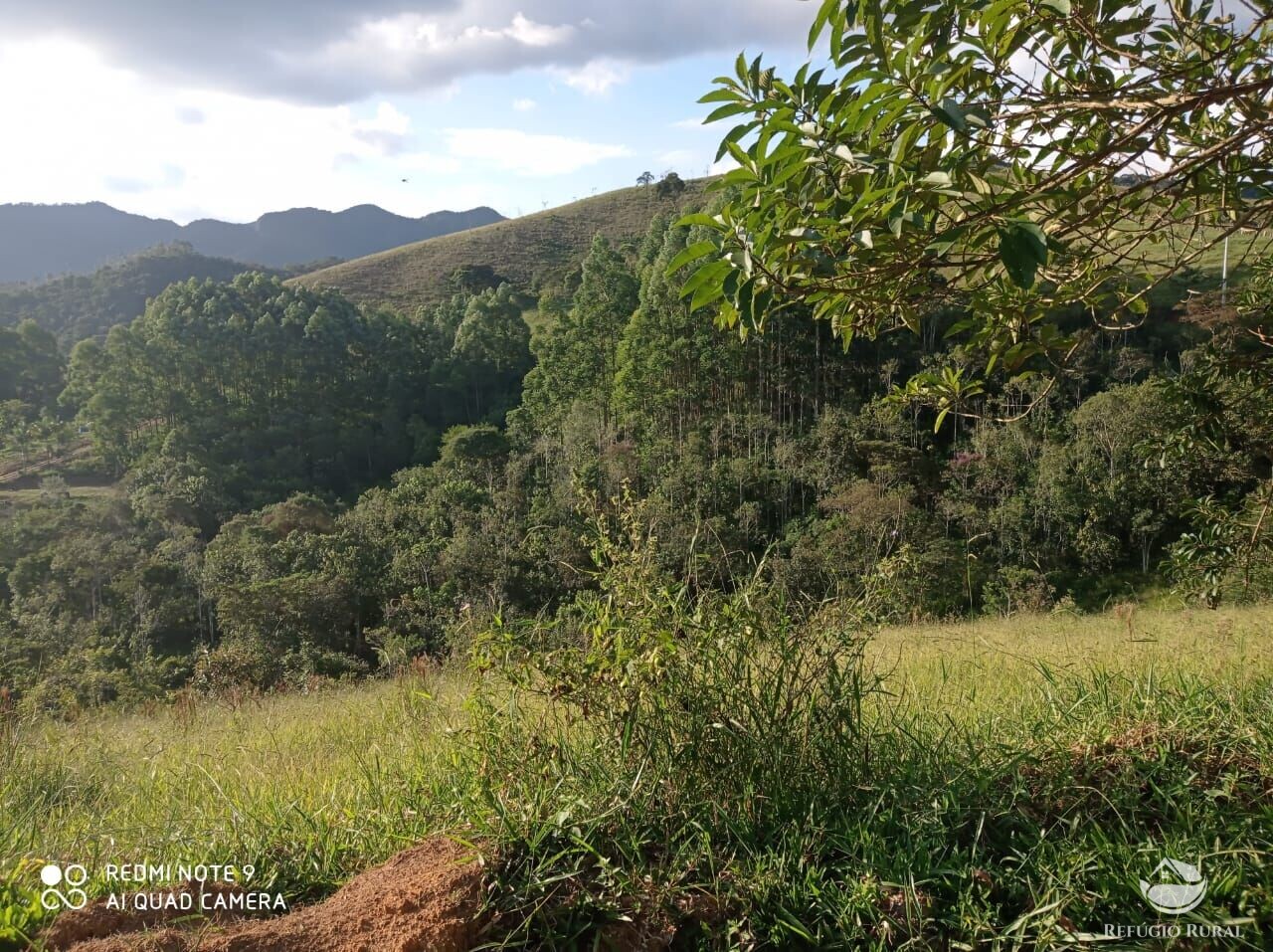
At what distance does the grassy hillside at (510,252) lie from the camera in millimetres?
61781

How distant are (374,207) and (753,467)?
15409cm

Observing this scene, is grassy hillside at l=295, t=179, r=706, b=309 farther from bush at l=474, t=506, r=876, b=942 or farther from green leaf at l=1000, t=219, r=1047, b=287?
green leaf at l=1000, t=219, r=1047, b=287

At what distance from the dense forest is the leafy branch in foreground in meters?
10.9

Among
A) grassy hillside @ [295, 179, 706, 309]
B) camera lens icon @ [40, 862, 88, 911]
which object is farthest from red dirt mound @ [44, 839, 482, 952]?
grassy hillside @ [295, 179, 706, 309]

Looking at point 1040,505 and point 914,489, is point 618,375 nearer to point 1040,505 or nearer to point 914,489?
point 914,489

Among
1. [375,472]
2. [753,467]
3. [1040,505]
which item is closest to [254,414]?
[375,472]

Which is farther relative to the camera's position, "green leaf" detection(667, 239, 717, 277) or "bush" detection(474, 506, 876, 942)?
"bush" detection(474, 506, 876, 942)

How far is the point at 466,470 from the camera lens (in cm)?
3234

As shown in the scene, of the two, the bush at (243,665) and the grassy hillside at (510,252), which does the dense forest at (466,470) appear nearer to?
the bush at (243,665)

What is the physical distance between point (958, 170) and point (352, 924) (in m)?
1.93

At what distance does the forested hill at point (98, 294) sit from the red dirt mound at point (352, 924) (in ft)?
220

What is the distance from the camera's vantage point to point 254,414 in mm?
40250

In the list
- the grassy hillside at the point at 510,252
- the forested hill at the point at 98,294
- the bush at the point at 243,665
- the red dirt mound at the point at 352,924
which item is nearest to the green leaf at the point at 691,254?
the red dirt mound at the point at 352,924

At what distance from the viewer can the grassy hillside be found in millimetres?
61781
